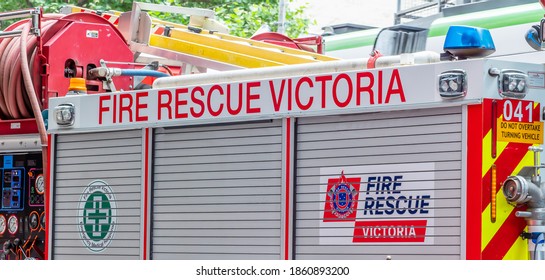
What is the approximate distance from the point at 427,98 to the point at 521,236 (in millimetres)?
716

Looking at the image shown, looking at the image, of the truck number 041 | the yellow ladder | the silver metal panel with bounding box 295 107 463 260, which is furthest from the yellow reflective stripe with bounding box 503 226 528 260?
the yellow ladder

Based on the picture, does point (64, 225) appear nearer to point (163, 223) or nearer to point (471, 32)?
point (163, 223)

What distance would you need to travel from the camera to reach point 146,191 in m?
5.99

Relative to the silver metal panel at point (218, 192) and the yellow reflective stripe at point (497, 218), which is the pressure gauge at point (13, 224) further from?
the yellow reflective stripe at point (497, 218)

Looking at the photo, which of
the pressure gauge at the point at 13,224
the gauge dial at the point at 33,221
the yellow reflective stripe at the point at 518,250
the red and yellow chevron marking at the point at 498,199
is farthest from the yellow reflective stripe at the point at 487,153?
the pressure gauge at the point at 13,224

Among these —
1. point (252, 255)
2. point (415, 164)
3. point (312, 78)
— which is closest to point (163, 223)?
point (252, 255)

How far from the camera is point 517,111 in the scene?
4.94m

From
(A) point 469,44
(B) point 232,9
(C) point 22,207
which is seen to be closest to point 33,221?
(C) point 22,207

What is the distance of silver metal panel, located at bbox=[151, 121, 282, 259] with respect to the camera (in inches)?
217

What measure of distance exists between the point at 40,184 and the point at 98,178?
0.73 m

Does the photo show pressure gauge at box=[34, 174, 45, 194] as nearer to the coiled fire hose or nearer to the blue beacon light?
the coiled fire hose

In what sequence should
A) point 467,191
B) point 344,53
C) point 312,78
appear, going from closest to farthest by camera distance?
point 467,191, point 312,78, point 344,53

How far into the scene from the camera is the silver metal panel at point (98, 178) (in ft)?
19.9

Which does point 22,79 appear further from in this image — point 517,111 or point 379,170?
point 517,111
